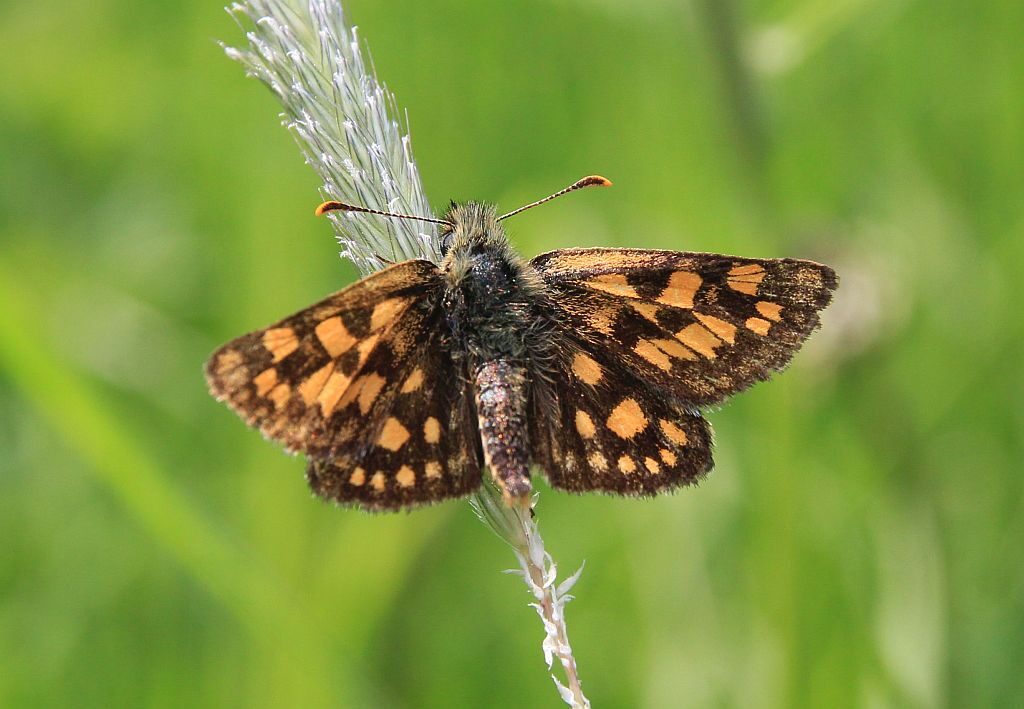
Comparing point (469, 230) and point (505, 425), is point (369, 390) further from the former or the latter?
point (469, 230)

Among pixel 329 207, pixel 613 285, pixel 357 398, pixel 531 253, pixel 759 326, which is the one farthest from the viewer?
pixel 531 253

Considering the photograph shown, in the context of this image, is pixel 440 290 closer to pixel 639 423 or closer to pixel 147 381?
pixel 639 423

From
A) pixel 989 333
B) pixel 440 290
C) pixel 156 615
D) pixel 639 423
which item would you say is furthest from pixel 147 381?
pixel 989 333

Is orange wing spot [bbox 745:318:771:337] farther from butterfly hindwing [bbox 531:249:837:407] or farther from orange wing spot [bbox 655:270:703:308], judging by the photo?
orange wing spot [bbox 655:270:703:308]

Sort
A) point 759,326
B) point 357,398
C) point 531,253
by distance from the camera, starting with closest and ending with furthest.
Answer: point 357,398
point 759,326
point 531,253

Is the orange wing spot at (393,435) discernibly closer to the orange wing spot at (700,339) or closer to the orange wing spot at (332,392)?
the orange wing spot at (332,392)

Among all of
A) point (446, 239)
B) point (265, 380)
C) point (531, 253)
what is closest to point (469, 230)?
point (446, 239)
